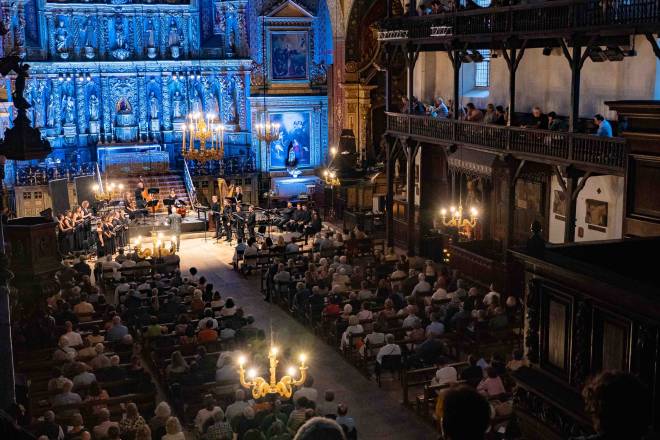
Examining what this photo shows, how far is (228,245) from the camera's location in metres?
31.7

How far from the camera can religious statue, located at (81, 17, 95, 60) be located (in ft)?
122

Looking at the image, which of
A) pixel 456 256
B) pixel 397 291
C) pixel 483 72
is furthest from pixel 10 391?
pixel 483 72

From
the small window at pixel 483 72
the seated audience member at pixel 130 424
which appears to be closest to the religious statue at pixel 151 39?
the small window at pixel 483 72

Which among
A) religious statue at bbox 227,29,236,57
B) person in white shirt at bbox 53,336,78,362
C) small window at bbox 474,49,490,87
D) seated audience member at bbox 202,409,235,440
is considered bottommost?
seated audience member at bbox 202,409,235,440

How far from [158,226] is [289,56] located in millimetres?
12161

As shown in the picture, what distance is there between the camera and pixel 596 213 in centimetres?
2267

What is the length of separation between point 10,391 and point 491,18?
16.8 meters

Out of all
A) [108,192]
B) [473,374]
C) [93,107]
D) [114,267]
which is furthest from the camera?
[93,107]

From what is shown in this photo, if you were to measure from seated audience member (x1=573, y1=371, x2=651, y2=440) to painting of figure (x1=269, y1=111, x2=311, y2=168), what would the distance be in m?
35.5

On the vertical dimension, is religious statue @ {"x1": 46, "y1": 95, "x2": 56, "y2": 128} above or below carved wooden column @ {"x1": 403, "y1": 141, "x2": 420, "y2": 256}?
above

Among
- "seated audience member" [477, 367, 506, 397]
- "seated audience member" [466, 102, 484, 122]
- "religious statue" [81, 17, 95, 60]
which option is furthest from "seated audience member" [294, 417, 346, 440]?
"religious statue" [81, 17, 95, 60]

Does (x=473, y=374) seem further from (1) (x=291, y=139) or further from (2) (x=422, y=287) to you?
(1) (x=291, y=139)

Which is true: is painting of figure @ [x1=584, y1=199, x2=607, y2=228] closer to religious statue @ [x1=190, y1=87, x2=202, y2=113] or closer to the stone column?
the stone column

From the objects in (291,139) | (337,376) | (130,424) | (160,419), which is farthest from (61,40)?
(130,424)
